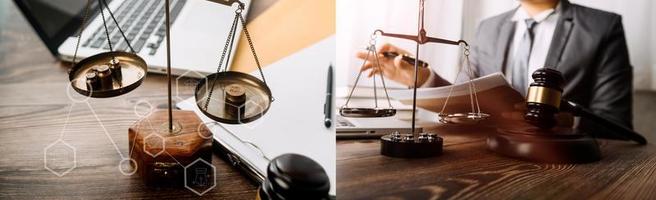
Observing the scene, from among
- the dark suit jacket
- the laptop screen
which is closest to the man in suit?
the dark suit jacket

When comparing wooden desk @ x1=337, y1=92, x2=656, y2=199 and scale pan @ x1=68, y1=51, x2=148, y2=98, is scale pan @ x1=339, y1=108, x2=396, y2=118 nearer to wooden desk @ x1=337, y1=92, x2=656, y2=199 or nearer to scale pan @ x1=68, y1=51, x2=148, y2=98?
wooden desk @ x1=337, y1=92, x2=656, y2=199

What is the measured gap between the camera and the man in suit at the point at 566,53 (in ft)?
2.01

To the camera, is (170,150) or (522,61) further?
(522,61)

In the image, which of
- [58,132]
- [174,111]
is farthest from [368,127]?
[58,132]

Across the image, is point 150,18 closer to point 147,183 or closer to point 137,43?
point 137,43

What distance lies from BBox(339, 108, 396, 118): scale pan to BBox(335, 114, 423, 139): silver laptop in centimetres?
2

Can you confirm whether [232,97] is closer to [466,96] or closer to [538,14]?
[466,96]

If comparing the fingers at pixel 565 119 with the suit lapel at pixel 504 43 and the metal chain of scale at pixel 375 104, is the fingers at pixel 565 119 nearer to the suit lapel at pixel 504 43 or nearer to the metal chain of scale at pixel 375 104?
the suit lapel at pixel 504 43

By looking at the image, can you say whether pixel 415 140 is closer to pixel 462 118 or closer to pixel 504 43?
pixel 462 118

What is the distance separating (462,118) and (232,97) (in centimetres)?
29

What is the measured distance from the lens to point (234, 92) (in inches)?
21.6

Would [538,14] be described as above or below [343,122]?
above

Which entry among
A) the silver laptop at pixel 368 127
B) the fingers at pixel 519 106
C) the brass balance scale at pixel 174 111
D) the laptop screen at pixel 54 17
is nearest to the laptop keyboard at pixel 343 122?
the silver laptop at pixel 368 127

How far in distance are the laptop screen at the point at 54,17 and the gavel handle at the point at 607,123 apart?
0.61m
